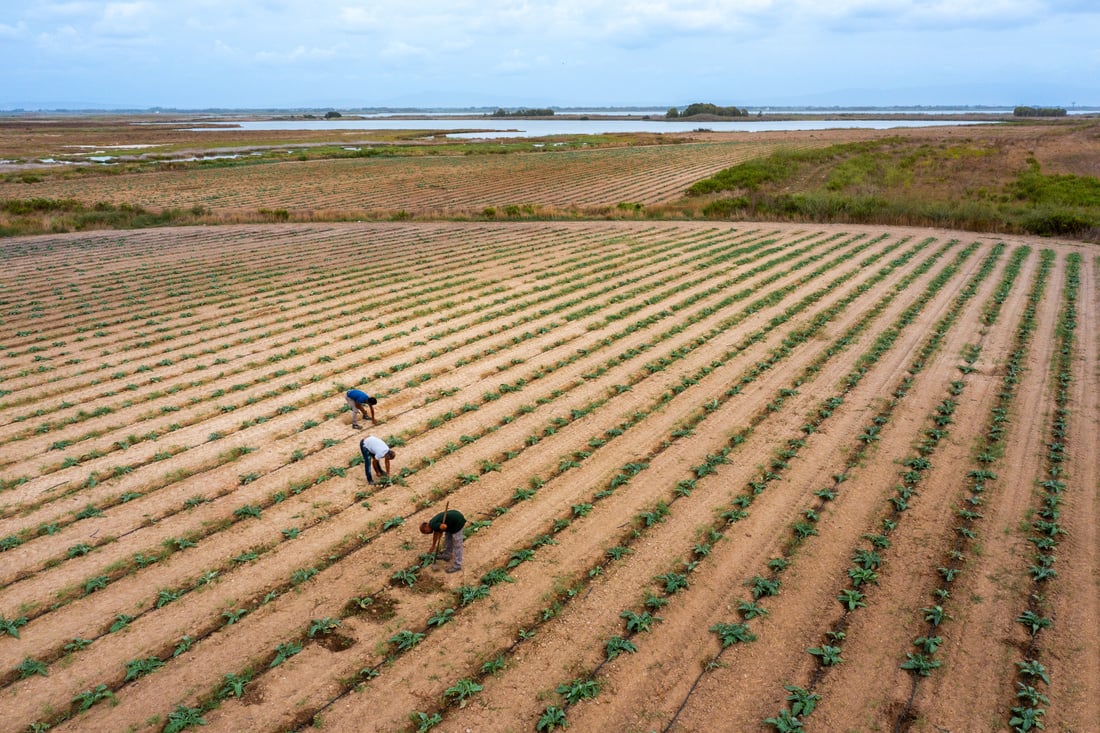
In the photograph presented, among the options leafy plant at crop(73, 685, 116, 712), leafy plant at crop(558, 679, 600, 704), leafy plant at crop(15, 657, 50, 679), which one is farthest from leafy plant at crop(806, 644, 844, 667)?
leafy plant at crop(15, 657, 50, 679)

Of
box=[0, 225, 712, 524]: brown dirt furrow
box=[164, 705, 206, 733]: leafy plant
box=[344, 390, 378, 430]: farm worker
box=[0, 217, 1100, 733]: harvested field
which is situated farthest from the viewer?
box=[344, 390, 378, 430]: farm worker

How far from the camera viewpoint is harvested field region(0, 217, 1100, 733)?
6234 mm

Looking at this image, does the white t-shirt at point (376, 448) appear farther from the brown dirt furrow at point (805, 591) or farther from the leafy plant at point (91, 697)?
the brown dirt furrow at point (805, 591)

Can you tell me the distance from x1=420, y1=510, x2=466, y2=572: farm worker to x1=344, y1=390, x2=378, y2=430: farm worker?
318cm

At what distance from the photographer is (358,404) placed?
10852 millimetres

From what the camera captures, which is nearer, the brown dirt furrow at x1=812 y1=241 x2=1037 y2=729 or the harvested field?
the brown dirt furrow at x1=812 y1=241 x2=1037 y2=729

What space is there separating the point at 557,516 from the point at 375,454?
2471 millimetres

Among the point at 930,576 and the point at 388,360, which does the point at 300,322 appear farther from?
the point at 930,576

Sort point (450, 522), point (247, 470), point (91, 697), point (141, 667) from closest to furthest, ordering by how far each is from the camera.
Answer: point (91, 697) < point (141, 667) < point (450, 522) < point (247, 470)

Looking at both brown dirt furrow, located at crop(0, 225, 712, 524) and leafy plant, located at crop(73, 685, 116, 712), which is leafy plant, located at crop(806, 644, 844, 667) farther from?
brown dirt furrow, located at crop(0, 225, 712, 524)

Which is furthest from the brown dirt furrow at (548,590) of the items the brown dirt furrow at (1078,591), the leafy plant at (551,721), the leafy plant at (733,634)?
the brown dirt furrow at (1078,591)

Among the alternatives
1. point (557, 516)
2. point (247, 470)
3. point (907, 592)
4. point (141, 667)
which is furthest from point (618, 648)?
point (247, 470)

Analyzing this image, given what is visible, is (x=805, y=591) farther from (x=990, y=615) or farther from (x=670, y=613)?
(x=990, y=615)

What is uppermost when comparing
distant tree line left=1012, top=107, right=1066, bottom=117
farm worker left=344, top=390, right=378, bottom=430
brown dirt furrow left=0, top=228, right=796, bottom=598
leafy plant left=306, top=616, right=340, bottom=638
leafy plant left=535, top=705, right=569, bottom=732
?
distant tree line left=1012, top=107, right=1066, bottom=117
